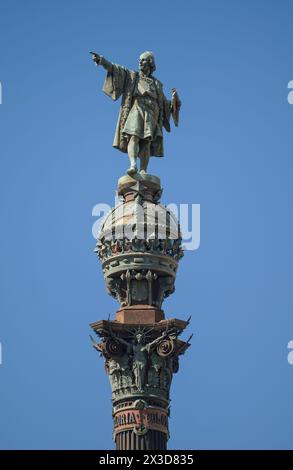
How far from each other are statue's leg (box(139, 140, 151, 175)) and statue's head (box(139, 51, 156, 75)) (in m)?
2.71

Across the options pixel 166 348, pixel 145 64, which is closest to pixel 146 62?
pixel 145 64

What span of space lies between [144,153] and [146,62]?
3.51 meters

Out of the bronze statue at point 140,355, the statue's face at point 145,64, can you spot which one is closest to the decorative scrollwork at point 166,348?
the bronze statue at point 140,355

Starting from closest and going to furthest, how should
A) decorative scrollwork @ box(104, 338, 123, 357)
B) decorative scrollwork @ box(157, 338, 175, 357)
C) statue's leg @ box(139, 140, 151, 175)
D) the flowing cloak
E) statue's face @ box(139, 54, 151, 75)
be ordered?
decorative scrollwork @ box(157, 338, 175, 357)
decorative scrollwork @ box(104, 338, 123, 357)
the flowing cloak
statue's face @ box(139, 54, 151, 75)
statue's leg @ box(139, 140, 151, 175)

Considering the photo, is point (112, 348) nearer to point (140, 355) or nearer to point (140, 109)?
point (140, 355)

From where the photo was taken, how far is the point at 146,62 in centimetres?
12594

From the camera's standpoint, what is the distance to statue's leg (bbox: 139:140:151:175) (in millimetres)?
126100

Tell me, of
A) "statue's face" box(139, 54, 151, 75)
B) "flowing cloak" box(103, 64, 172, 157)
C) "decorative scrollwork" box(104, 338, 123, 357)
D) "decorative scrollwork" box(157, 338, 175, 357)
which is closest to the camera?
"decorative scrollwork" box(157, 338, 175, 357)

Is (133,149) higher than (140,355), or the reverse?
(133,149)

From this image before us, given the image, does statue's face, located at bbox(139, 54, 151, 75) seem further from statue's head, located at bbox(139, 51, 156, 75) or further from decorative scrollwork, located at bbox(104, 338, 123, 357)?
decorative scrollwork, located at bbox(104, 338, 123, 357)

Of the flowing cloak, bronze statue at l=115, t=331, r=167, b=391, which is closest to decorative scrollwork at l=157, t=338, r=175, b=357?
bronze statue at l=115, t=331, r=167, b=391

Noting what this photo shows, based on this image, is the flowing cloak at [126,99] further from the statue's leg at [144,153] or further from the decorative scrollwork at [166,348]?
the decorative scrollwork at [166,348]
